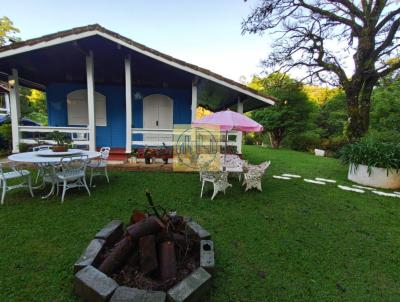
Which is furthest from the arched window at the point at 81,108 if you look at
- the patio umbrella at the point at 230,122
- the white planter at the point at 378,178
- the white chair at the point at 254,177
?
the white planter at the point at 378,178

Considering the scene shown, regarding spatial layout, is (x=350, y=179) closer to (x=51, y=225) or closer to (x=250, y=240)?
(x=250, y=240)

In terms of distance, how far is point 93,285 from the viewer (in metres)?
1.68

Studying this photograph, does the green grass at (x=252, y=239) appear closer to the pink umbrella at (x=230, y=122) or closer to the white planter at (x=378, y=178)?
the white planter at (x=378, y=178)

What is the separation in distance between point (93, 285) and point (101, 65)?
7527mm

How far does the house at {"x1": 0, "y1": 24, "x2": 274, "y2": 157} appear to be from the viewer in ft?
20.0

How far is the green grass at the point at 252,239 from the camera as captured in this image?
1958 mm

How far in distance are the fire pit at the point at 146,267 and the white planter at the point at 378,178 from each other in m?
5.71

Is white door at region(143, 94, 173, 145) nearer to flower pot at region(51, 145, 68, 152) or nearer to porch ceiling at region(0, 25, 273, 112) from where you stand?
porch ceiling at region(0, 25, 273, 112)

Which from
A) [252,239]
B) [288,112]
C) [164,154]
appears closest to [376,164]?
[252,239]

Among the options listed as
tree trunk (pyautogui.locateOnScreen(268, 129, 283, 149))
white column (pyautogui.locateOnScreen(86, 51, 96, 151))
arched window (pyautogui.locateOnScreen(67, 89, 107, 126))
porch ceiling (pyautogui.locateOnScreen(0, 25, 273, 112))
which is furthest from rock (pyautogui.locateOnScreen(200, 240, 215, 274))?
tree trunk (pyautogui.locateOnScreen(268, 129, 283, 149))

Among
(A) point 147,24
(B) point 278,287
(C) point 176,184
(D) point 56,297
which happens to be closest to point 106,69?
(C) point 176,184

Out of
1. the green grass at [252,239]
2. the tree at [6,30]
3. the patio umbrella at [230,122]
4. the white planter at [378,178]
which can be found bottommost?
the green grass at [252,239]

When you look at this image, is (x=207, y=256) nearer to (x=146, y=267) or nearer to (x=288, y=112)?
(x=146, y=267)

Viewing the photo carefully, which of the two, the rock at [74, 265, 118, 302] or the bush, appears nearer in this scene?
the rock at [74, 265, 118, 302]
